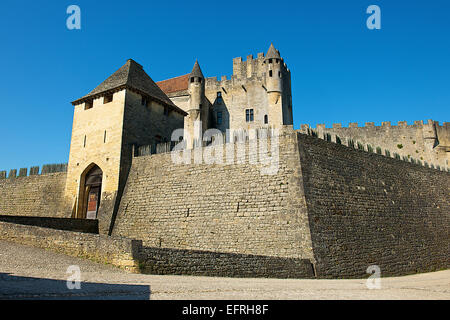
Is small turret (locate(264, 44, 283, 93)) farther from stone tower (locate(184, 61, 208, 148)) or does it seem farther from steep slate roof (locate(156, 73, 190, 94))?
steep slate roof (locate(156, 73, 190, 94))

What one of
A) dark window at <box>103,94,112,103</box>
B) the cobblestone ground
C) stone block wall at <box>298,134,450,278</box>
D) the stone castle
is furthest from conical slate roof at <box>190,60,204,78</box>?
the cobblestone ground

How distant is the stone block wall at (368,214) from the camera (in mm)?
13836

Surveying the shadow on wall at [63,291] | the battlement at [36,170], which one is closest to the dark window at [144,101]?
the battlement at [36,170]

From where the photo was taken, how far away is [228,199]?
50.4 feet

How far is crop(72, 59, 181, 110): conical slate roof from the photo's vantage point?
2110cm

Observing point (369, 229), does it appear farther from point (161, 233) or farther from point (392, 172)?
point (161, 233)

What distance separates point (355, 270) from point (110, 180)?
14.0 metres

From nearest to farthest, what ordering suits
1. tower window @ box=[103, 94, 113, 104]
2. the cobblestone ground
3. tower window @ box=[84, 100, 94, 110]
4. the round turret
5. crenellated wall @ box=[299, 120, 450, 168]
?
the cobblestone ground
tower window @ box=[103, 94, 113, 104]
tower window @ box=[84, 100, 94, 110]
crenellated wall @ box=[299, 120, 450, 168]
the round turret

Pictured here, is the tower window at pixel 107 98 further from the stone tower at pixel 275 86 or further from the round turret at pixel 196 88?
the stone tower at pixel 275 86

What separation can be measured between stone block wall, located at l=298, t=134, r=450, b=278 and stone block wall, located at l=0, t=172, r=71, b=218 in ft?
51.3

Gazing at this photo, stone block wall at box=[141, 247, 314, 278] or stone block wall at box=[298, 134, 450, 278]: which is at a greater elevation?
stone block wall at box=[298, 134, 450, 278]

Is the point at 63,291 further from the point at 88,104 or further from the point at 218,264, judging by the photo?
the point at 88,104

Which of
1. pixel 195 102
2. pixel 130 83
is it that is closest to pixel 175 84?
pixel 195 102
